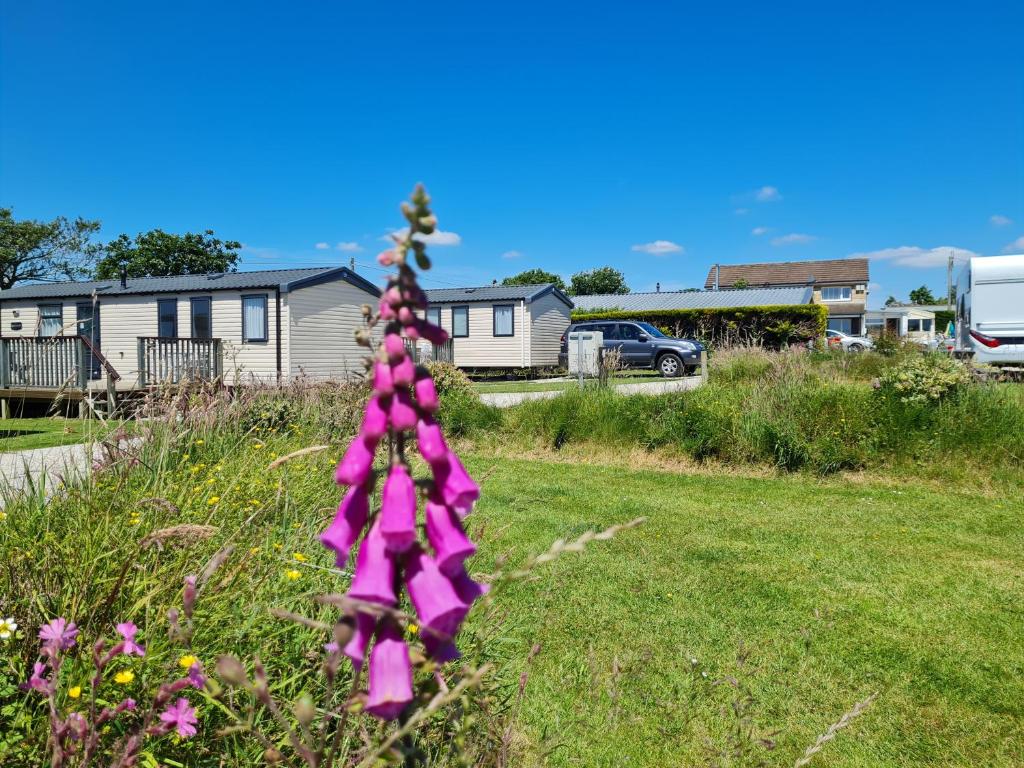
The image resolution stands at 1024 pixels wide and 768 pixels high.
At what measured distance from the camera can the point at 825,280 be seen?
2547 inches

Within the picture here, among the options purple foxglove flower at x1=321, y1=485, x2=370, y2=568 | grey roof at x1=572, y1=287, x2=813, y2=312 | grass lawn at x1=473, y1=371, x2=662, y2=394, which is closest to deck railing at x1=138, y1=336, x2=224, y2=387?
grass lawn at x1=473, y1=371, x2=662, y2=394

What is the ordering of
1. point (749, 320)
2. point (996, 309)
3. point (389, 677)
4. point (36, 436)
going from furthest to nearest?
point (749, 320)
point (996, 309)
point (36, 436)
point (389, 677)

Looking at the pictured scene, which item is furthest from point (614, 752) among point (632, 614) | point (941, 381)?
point (941, 381)

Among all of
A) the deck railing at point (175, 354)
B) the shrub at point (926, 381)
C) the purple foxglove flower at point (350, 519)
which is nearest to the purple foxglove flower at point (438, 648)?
the purple foxglove flower at point (350, 519)

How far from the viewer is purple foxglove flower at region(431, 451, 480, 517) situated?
0.87 meters

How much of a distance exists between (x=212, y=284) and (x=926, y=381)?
61.1 ft

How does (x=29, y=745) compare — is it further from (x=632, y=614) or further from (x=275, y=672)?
(x=632, y=614)

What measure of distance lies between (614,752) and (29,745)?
2.02 meters

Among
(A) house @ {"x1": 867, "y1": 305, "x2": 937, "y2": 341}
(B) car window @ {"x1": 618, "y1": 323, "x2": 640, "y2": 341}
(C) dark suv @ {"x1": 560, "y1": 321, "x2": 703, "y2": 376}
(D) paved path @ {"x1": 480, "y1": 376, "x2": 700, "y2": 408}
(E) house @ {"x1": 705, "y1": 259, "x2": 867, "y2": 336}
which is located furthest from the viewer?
(A) house @ {"x1": 867, "y1": 305, "x2": 937, "y2": 341}

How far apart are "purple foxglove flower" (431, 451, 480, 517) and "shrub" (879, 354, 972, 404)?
8.34 metres

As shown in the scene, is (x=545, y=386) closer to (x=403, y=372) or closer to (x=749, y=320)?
(x=749, y=320)

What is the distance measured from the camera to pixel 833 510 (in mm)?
6281

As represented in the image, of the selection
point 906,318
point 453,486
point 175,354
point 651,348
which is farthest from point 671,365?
point 906,318

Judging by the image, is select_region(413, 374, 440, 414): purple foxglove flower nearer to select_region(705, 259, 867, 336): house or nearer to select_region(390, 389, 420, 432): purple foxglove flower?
select_region(390, 389, 420, 432): purple foxglove flower
